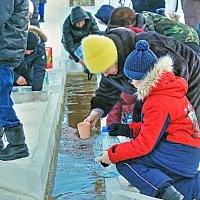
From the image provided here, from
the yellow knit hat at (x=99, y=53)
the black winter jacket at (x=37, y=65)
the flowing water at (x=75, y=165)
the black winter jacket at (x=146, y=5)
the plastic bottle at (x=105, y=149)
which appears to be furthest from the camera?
the black winter jacket at (x=146, y=5)

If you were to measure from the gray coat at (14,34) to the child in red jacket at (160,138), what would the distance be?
3.25 feet

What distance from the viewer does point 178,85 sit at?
2.99 metres

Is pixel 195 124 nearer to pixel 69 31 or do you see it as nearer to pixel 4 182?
pixel 4 182

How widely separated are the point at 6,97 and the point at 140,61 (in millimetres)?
1169

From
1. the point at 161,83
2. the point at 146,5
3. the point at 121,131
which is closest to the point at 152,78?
the point at 161,83

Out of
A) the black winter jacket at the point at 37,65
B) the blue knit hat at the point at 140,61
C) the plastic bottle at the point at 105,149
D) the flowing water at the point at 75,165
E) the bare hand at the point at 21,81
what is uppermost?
the blue knit hat at the point at 140,61

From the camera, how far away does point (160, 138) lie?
302 cm

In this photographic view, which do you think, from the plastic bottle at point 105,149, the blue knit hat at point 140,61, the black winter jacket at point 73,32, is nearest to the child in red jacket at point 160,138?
the blue knit hat at point 140,61

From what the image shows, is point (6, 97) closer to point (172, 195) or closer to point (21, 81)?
point (172, 195)

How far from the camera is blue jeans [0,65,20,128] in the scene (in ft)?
12.1

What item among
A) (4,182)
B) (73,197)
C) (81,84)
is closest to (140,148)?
(73,197)

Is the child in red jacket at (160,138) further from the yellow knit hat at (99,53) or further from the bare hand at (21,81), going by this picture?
the bare hand at (21,81)

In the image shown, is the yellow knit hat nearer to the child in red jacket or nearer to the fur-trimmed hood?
the child in red jacket

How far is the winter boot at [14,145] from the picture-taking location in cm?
386
